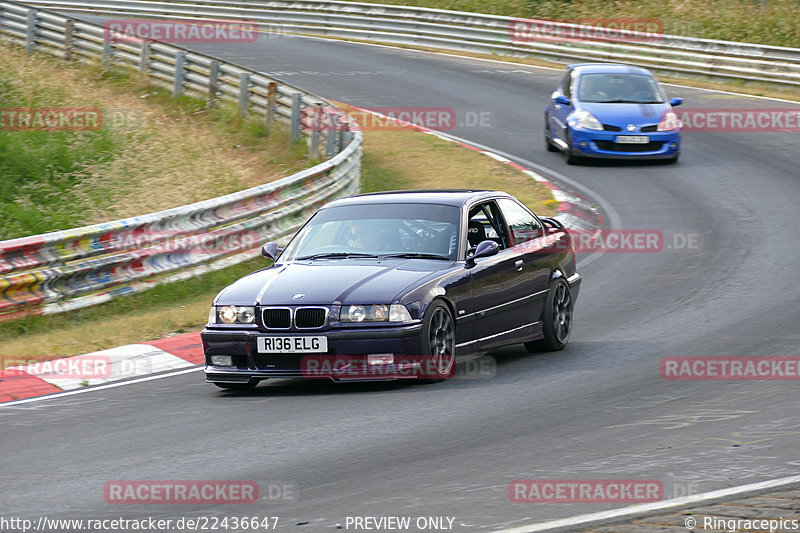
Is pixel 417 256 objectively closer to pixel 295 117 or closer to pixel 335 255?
pixel 335 255

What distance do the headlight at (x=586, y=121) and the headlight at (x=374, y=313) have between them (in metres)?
14.3

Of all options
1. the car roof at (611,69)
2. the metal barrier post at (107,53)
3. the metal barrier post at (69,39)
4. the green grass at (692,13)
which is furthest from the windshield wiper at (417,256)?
the green grass at (692,13)

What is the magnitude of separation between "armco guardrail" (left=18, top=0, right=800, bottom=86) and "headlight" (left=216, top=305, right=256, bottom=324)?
24.5m

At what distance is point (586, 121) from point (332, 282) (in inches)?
561

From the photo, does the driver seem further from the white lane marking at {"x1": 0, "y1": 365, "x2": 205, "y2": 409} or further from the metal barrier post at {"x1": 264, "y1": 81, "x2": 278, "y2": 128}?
the metal barrier post at {"x1": 264, "y1": 81, "x2": 278, "y2": 128}

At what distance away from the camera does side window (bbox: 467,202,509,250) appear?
10.3 metres

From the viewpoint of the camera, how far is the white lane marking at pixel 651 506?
555cm

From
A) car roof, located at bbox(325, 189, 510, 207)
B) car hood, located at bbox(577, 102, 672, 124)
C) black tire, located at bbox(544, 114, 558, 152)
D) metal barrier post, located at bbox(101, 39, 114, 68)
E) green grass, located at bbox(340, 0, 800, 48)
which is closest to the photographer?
→ car roof, located at bbox(325, 189, 510, 207)

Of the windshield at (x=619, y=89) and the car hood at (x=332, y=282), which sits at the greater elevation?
the car hood at (x=332, y=282)

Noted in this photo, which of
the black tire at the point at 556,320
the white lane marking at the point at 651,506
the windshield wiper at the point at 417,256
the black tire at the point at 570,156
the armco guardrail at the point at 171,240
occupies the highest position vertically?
the white lane marking at the point at 651,506

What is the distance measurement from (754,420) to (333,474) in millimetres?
2790

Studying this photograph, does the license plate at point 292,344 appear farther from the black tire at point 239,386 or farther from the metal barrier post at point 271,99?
the metal barrier post at point 271,99

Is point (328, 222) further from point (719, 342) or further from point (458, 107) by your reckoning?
point (458, 107)

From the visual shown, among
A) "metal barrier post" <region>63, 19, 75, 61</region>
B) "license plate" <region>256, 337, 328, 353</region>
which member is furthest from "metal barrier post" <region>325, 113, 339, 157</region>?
"metal barrier post" <region>63, 19, 75, 61</region>
